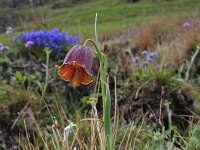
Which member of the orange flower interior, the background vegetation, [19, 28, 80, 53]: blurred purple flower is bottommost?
the background vegetation

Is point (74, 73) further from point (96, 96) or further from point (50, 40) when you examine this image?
point (50, 40)

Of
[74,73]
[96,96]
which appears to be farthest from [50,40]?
[74,73]

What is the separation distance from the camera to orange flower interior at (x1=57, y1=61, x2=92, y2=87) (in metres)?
1.81

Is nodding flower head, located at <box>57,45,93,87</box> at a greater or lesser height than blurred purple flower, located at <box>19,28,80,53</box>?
greater

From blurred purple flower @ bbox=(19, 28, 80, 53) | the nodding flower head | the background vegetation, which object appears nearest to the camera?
the nodding flower head

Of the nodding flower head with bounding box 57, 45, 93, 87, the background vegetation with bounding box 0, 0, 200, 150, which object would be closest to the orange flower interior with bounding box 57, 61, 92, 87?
the nodding flower head with bounding box 57, 45, 93, 87

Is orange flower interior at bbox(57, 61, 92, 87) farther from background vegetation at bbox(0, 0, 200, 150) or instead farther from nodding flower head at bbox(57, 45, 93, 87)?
background vegetation at bbox(0, 0, 200, 150)

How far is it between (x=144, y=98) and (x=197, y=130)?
1.95m

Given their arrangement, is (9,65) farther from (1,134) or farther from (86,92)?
(1,134)

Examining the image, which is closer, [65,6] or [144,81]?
[144,81]

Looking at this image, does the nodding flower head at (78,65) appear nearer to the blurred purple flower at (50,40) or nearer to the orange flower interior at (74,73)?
the orange flower interior at (74,73)

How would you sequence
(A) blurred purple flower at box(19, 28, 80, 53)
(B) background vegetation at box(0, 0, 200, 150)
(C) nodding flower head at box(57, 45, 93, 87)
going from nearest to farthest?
(C) nodding flower head at box(57, 45, 93, 87)
(B) background vegetation at box(0, 0, 200, 150)
(A) blurred purple flower at box(19, 28, 80, 53)

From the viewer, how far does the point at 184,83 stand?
13.1 ft

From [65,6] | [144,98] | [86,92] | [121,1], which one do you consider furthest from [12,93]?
[65,6]
